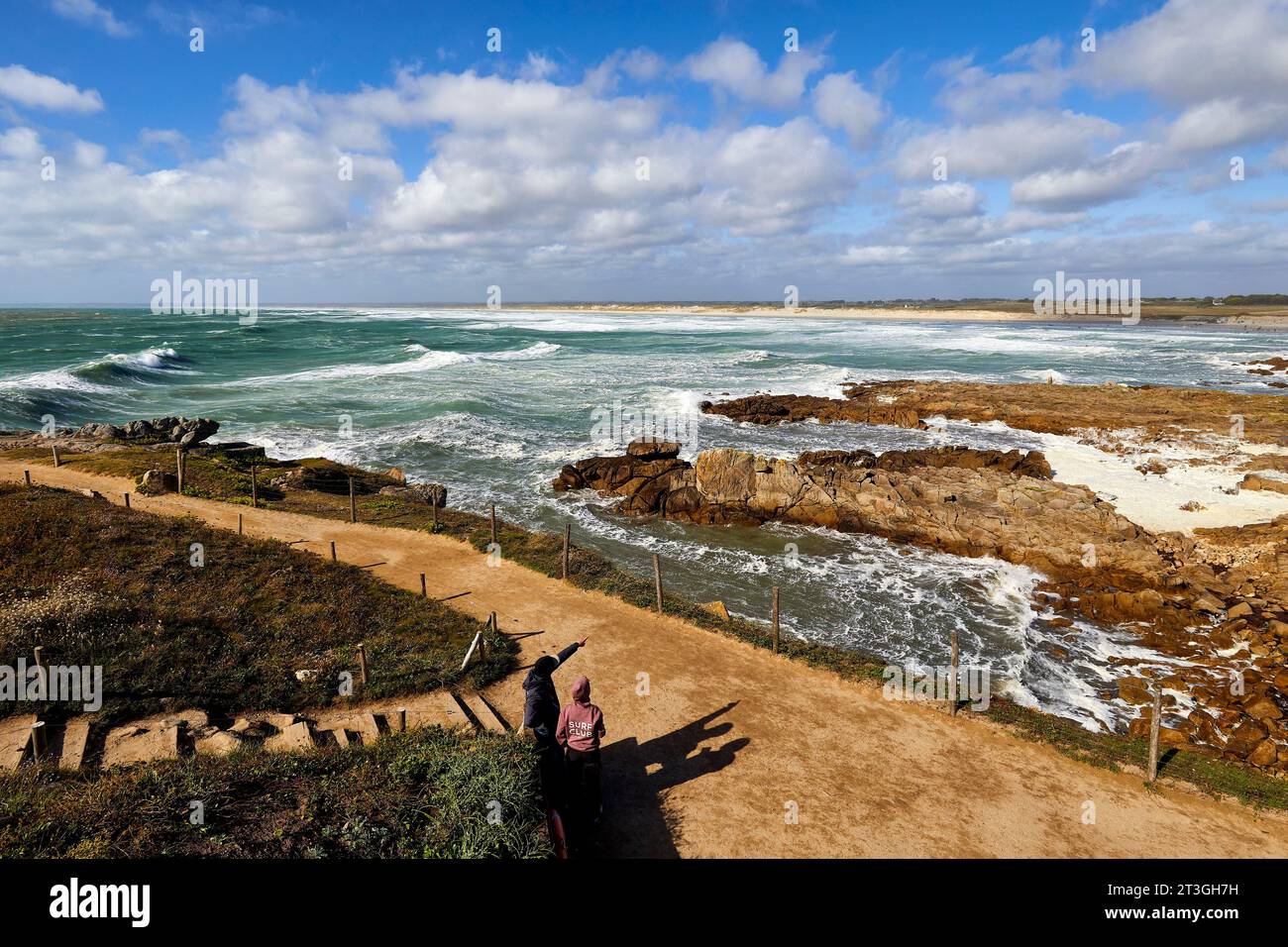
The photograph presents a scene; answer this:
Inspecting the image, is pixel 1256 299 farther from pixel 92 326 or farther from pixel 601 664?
pixel 92 326

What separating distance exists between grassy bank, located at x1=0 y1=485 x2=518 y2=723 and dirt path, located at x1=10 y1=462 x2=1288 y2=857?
2.31m

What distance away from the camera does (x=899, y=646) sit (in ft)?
49.0

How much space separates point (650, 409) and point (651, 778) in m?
35.4

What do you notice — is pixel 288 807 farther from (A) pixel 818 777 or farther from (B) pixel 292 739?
(A) pixel 818 777

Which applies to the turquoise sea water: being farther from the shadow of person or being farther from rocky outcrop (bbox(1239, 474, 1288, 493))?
rocky outcrop (bbox(1239, 474, 1288, 493))

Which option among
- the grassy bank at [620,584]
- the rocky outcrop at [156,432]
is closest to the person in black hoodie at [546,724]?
the grassy bank at [620,584]

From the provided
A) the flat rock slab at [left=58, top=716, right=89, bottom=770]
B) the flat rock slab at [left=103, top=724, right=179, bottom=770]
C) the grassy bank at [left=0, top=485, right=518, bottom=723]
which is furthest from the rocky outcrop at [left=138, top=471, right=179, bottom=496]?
the flat rock slab at [left=103, top=724, right=179, bottom=770]

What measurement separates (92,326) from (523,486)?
421 ft

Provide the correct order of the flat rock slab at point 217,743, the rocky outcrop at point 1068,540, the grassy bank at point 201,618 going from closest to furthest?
the flat rock slab at point 217,743 < the grassy bank at point 201,618 < the rocky outcrop at point 1068,540

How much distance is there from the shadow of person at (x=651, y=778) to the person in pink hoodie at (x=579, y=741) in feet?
2.16

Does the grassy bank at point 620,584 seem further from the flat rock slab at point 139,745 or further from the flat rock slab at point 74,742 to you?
the flat rock slab at point 74,742

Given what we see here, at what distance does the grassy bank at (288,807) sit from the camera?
6.18 metres

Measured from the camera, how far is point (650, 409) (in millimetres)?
43562
